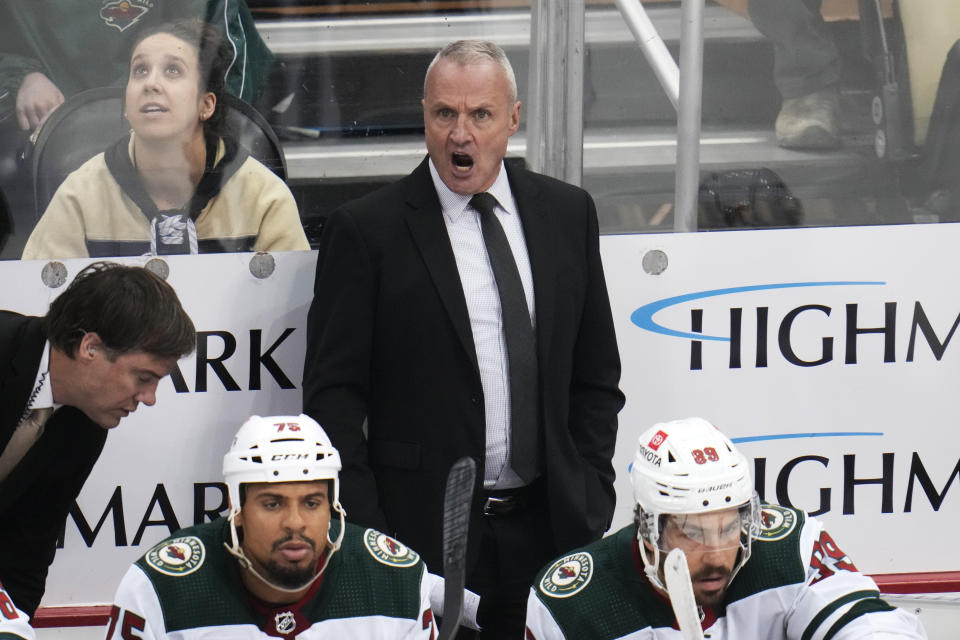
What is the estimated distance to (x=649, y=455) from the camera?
2.44m

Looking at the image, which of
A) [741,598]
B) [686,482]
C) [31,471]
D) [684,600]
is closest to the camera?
Result: [684,600]

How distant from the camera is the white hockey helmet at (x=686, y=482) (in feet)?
7.80

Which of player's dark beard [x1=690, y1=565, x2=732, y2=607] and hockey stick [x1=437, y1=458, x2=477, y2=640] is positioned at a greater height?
hockey stick [x1=437, y1=458, x2=477, y2=640]

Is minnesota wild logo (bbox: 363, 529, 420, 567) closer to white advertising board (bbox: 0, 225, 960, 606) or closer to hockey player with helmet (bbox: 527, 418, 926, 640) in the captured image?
hockey player with helmet (bbox: 527, 418, 926, 640)

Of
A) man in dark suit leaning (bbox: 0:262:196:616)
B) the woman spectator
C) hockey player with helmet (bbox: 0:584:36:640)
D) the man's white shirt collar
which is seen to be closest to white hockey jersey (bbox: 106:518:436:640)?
hockey player with helmet (bbox: 0:584:36:640)

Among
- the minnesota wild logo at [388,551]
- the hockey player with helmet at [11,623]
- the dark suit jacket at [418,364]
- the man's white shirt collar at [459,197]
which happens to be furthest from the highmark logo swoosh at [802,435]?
the hockey player with helmet at [11,623]

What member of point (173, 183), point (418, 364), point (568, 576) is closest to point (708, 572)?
point (568, 576)

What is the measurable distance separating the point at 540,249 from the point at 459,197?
0.19 meters

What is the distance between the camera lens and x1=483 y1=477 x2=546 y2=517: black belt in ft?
9.62

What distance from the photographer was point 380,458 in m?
2.96

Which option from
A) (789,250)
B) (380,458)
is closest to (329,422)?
(380,458)

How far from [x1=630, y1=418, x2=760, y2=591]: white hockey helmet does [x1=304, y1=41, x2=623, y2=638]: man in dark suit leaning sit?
481 millimetres

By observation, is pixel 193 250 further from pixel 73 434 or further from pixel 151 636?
pixel 151 636

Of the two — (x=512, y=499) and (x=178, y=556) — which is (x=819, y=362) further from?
(x=178, y=556)
